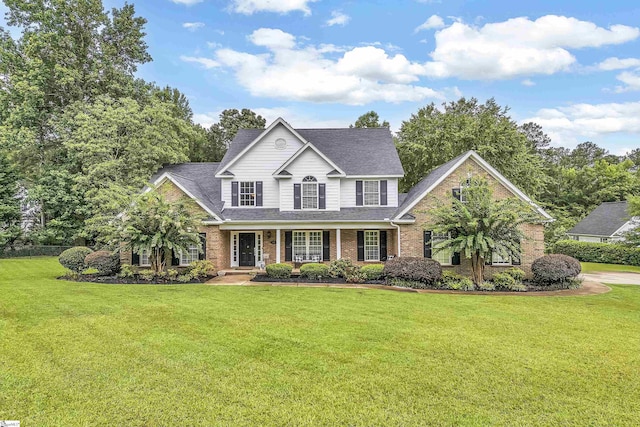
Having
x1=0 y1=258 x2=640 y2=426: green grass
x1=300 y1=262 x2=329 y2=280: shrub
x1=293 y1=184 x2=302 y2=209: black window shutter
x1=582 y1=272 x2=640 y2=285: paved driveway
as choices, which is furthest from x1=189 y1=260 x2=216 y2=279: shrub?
x1=582 y1=272 x2=640 y2=285: paved driveway

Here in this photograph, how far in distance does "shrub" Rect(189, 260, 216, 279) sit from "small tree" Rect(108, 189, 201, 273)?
1180 millimetres

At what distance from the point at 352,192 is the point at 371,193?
1.08 m

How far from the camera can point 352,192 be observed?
19891mm

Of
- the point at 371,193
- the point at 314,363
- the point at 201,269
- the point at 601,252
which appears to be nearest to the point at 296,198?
the point at 371,193

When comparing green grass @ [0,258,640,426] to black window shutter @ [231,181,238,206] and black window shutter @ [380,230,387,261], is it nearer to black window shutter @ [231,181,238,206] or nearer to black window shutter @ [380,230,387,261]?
black window shutter @ [380,230,387,261]

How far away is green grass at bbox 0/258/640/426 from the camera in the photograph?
4707mm

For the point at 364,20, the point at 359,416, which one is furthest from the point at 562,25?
the point at 359,416

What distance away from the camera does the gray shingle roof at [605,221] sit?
3153 centimetres

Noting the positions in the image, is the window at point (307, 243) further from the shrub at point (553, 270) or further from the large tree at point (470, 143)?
the large tree at point (470, 143)

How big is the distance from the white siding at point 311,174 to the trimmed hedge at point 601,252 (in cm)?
2301

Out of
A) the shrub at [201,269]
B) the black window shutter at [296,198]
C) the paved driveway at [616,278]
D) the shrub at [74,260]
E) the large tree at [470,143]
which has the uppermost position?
the large tree at [470,143]

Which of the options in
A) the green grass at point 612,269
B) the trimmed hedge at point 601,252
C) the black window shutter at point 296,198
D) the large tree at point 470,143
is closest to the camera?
the black window shutter at point 296,198

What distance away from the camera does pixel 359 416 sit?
459 centimetres

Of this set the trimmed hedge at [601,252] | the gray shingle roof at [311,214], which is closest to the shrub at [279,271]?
the gray shingle roof at [311,214]
